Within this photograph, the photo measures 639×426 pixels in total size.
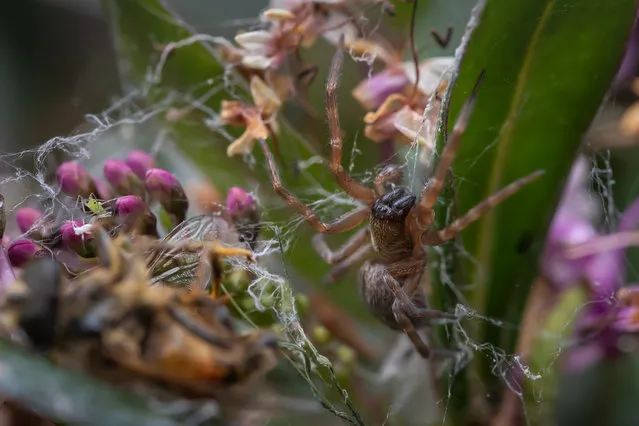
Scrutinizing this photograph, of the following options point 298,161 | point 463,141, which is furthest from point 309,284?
point 463,141

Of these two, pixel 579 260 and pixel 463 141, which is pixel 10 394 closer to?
pixel 463 141

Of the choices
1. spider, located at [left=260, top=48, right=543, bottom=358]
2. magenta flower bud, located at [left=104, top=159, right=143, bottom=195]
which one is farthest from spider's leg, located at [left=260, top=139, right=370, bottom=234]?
magenta flower bud, located at [left=104, top=159, right=143, bottom=195]

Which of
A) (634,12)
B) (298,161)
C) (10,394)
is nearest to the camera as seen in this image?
(10,394)

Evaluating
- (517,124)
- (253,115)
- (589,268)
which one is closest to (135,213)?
(253,115)

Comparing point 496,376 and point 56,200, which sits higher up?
point 56,200

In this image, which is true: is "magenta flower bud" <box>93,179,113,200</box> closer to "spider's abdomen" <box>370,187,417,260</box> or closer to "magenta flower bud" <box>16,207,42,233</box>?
"magenta flower bud" <box>16,207,42,233</box>

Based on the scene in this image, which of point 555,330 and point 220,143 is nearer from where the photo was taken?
point 555,330

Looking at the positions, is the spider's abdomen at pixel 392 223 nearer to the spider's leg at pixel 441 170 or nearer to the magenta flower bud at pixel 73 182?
the spider's leg at pixel 441 170

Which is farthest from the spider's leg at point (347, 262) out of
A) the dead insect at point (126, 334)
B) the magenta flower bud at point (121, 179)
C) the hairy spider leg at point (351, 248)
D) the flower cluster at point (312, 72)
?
the dead insect at point (126, 334)
